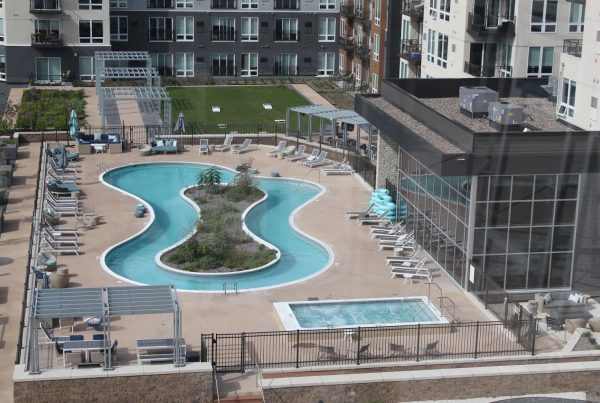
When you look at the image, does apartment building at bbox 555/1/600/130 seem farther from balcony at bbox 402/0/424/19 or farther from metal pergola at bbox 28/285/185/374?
balcony at bbox 402/0/424/19

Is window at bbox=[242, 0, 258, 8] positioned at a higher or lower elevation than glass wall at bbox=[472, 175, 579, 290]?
higher

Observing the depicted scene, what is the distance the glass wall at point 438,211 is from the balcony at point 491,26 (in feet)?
20.9

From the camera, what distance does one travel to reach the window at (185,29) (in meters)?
44.1

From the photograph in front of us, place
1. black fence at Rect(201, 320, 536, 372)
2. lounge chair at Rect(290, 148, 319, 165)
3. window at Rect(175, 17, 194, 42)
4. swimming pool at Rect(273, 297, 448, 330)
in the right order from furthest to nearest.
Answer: window at Rect(175, 17, 194, 42) → lounge chair at Rect(290, 148, 319, 165) → swimming pool at Rect(273, 297, 448, 330) → black fence at Rect(201, 320, 536, 372)

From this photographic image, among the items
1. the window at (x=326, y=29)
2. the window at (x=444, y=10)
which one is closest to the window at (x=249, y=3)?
the window at (x=326, y=29)

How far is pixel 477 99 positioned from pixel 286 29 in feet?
79.5

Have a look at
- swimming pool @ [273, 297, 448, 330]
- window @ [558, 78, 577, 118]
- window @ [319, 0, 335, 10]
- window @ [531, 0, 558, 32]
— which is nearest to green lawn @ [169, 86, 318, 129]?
window @ [319, 0, 335, 10]

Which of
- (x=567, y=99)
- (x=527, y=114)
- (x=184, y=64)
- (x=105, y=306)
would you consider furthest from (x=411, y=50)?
(x=105, y=306)

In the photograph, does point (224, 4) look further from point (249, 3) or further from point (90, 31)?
point (90, 31)

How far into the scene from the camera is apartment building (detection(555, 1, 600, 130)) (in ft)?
68.0

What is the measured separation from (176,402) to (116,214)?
951 centimetres

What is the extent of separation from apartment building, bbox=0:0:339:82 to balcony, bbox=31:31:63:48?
38mm

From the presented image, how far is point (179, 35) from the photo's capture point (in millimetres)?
44156

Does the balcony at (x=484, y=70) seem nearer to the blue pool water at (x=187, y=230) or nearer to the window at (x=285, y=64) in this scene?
the blue pool water at (x=187, y=230)
